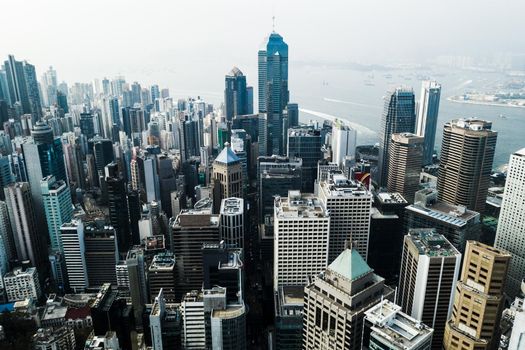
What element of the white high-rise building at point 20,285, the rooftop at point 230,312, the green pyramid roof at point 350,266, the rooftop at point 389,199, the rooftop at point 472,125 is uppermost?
the rooftop at point 472,125

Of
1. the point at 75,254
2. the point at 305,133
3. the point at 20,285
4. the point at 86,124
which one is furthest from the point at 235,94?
the point at 20,285

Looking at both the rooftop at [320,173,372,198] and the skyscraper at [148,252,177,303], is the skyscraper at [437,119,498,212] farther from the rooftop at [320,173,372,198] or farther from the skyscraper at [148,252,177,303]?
the skyscraper at [148,252,177,303]

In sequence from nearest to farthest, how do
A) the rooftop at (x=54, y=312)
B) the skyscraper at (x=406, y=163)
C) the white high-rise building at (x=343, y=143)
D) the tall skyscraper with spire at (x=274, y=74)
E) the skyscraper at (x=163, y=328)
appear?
1. the skyscraper at (x=163, y=328)
2. the rooftop at (x=54, y=312)
3. the skyscraper at (x=406, y=163)
4. the white high-rise building at (x=343, y=143)
5. the tall skyscraper with spire at (x=274, y=74)

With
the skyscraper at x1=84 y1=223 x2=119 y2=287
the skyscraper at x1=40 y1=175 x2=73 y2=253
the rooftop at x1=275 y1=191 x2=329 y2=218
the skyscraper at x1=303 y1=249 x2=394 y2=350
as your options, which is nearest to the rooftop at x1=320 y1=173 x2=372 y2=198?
the rooftop at x1=275 y1=191 x2=329 y2=218

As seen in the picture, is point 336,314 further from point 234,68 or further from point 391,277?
point 234,68

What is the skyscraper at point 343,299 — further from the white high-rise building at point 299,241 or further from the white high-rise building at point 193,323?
the white high-rise building at point 193,323

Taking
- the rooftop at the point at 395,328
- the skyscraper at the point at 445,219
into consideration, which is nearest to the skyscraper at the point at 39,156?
the skyscraper at the point at 445,219
